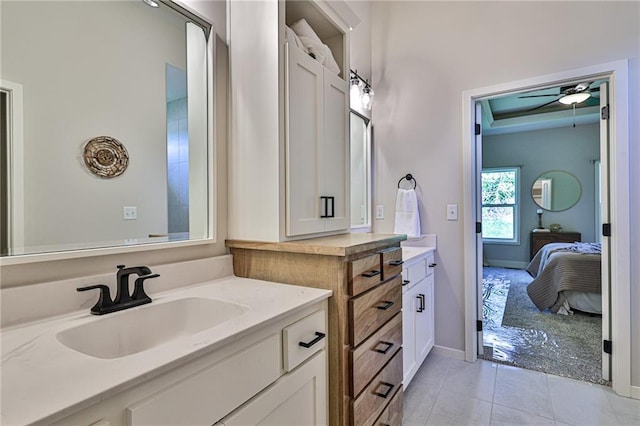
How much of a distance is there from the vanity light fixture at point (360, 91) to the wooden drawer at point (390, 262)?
1474 millimetres

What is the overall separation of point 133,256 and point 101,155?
1.22ft

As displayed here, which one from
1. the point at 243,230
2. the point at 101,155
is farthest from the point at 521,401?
the point at 101,155

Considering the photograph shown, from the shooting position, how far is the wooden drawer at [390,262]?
1.45 meters

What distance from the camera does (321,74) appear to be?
1.51 metres

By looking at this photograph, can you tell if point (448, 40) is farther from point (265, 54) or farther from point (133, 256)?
point (133, 256)

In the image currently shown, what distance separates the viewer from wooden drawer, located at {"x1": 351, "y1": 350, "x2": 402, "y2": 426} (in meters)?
1.22

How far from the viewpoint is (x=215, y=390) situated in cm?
75

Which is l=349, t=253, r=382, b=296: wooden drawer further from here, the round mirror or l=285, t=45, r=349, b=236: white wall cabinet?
the round mirror

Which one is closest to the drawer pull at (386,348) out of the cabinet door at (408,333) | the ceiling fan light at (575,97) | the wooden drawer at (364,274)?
the wooden drawer at (364,274)

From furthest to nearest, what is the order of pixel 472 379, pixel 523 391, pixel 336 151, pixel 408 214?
1. pixel 408 214
2. pixel 472 379
3. pixel 523 391
4. pixel 336 151

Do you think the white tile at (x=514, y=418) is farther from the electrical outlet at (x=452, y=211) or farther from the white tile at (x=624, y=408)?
the electrical outlet at (x=452, y=211)

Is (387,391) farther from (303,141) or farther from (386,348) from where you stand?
(303,141)

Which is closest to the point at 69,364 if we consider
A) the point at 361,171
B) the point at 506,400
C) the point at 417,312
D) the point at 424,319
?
the point at 417,312

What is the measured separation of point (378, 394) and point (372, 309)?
0.38 meters
